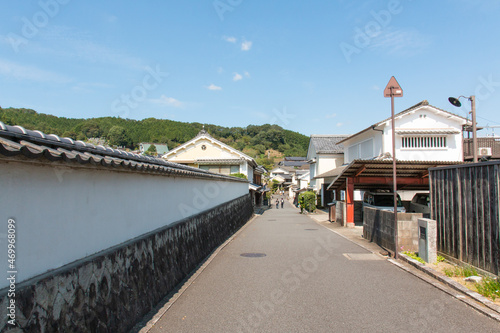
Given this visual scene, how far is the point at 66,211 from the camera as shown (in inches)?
149

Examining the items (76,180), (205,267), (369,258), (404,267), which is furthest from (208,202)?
(76,180)

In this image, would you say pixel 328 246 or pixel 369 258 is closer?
pixel 369 258

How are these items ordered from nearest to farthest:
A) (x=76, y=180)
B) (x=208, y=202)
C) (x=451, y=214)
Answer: (x=76, y=180) < (x=451, y=214) < (x=208, y=202)

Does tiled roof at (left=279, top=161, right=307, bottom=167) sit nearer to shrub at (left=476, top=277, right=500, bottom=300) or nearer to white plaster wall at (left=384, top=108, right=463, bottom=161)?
white plaster wall at (left=384, top=108, right=463, bottom=161)

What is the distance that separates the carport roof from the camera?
1577cm

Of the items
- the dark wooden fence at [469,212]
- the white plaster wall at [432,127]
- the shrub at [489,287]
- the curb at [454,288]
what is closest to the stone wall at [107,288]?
the curb at [454,288]

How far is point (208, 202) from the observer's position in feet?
41.9

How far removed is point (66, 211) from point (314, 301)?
14.3 feet

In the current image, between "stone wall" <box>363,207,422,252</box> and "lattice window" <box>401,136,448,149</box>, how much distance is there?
12.3 m

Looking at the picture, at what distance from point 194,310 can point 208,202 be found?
283 inches

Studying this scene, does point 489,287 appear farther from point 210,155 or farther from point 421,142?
point 210,155

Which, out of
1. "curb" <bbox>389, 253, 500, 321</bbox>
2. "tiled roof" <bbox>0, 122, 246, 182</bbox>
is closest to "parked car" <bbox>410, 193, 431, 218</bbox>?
"curb" <bbox>389, 253, 500, 321</bbox>

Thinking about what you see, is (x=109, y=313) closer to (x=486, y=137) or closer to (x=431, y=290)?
(x=431, y=290)

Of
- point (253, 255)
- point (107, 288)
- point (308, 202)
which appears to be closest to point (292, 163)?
point (308, 202)
